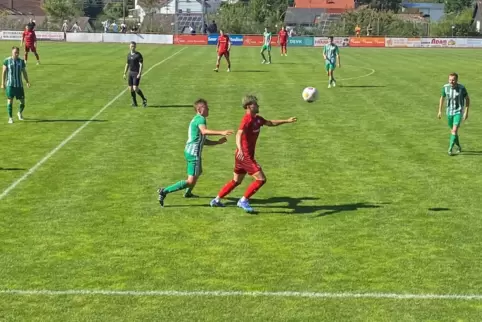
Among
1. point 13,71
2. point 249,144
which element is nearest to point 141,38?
point 13,71

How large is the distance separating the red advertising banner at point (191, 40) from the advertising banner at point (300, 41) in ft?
26.6

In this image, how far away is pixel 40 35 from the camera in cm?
7744

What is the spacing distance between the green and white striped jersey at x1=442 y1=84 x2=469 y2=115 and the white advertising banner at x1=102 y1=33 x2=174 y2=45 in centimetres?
5856

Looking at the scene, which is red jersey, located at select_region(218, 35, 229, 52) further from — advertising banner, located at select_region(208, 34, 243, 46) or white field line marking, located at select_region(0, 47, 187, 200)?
advertising banner, located at select_region(208, 34, 243, 46)

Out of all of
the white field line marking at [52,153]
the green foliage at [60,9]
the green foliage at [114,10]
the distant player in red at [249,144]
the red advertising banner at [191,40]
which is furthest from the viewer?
Answer: the green foliage at [114,10]

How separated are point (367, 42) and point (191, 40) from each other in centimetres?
1695

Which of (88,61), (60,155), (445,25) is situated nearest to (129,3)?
(445,25)

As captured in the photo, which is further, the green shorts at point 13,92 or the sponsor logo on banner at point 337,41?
the sponsor logo on banner at point 337,41

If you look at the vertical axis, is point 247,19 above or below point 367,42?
above

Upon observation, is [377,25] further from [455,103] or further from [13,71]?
[455,103]

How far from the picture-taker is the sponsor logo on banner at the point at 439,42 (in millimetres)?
77713

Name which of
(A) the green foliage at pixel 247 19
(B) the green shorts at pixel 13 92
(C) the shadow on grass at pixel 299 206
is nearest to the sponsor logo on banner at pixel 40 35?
(A) the green foliage at pixel 247 19

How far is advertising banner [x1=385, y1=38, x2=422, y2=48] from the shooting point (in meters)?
77.1

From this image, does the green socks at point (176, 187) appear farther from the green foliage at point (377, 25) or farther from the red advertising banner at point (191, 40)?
the green foliage at point (377, 25)
